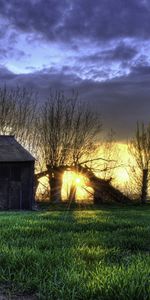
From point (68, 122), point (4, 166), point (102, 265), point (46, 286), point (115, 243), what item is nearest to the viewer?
point (46, 286)

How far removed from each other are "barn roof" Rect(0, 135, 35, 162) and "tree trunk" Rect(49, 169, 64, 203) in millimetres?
5329

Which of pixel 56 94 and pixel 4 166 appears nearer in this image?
pixel 4 166

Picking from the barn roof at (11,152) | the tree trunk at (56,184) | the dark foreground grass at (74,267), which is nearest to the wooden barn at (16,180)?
the barn roof at (11,152)

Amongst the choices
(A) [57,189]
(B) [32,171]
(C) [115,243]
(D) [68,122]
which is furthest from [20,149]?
(C) [115,243]

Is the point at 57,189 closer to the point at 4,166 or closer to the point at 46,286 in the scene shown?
the point at 4,166

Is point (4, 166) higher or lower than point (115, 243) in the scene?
higher

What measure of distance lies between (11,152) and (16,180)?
2794mm

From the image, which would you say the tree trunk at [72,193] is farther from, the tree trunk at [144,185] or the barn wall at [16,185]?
the tree trunk at [144,185]

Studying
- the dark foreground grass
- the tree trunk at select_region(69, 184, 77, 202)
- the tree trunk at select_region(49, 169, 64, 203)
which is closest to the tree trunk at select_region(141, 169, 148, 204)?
the tree trunk at select_region(69, 184, 77, 202)

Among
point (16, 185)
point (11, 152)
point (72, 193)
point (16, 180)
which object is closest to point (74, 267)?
point (16, 185)

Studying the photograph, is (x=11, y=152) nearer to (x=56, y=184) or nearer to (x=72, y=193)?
(x=56, y=184)

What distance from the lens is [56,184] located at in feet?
144

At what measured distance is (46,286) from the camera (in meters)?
4.38

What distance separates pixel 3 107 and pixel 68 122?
8113 millimetres
